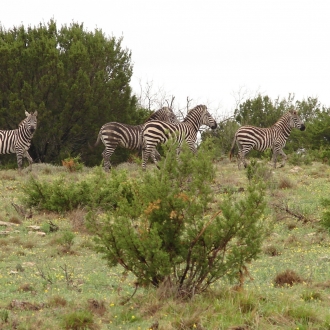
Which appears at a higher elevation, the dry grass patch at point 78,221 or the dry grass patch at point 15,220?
the dry grass patch at point 78,221

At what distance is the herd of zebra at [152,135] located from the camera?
1858cm

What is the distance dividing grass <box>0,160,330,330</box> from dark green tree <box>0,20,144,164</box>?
32.9 ft

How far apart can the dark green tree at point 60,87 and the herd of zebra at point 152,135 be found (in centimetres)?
219

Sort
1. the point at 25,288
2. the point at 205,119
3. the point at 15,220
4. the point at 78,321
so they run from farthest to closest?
the point at 205,119 < the point at 15,220 < the point at 25,288 < the point at 78,321

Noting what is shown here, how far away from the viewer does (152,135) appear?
60.5ft

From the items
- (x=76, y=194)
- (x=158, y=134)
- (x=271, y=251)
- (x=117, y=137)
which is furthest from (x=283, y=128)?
(x=271, y=251)

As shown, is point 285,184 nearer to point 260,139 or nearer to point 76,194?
point 260,139

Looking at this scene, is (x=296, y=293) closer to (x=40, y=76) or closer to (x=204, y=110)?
(x=204, y=110)

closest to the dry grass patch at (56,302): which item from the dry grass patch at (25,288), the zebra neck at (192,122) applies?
the dry grass patch at (25,288)

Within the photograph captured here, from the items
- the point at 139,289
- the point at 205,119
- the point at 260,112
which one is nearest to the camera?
the point at 139,289

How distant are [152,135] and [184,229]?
1237 centimetres

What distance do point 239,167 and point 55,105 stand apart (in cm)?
720

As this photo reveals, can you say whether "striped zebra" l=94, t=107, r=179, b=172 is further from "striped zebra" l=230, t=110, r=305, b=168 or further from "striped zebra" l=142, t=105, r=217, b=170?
"striped zebra" l=230, t=110, r=305, b=168

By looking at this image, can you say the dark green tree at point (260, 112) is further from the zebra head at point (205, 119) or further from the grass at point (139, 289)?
the grass at point (139, 289)
